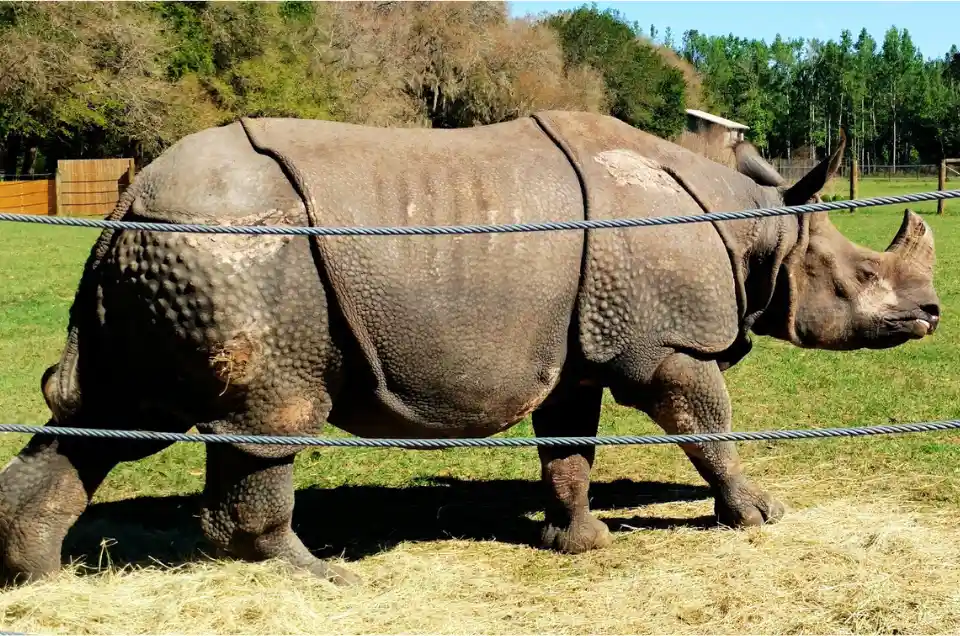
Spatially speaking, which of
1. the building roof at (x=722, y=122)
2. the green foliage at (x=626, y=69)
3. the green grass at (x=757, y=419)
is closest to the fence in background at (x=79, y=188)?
Result: the building roof at (x=722, y=122)

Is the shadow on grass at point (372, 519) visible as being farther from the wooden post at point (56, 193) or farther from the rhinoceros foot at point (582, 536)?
the wooden post at point (56, 193)

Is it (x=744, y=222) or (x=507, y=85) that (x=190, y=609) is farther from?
(x=507, y=85)

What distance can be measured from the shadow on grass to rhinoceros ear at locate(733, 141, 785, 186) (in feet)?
6.52

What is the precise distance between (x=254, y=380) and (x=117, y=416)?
88cm

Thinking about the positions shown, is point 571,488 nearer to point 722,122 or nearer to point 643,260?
point 643,260

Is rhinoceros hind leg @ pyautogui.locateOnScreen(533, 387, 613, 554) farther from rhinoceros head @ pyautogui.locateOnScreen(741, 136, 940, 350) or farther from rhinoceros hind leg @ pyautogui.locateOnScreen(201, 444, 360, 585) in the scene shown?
rhinoceros hind leg @ pyautogui.locateOnScreen(201, 444, 360, 585)

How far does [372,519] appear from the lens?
22.6 ft

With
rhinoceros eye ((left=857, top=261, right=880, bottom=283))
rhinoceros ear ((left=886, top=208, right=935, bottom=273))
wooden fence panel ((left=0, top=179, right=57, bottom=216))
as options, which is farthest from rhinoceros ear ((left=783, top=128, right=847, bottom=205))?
wooden fence panel ((left=0, top=179, right=57, bottom=216))

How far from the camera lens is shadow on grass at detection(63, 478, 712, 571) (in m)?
6.13

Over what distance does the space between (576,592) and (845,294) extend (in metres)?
2.42

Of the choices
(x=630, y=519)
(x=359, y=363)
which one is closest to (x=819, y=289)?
(x=630, y=519)

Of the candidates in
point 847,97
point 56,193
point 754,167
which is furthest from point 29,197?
point 847,97

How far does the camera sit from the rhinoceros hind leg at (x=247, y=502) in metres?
5.18

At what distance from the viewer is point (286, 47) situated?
136 ft
